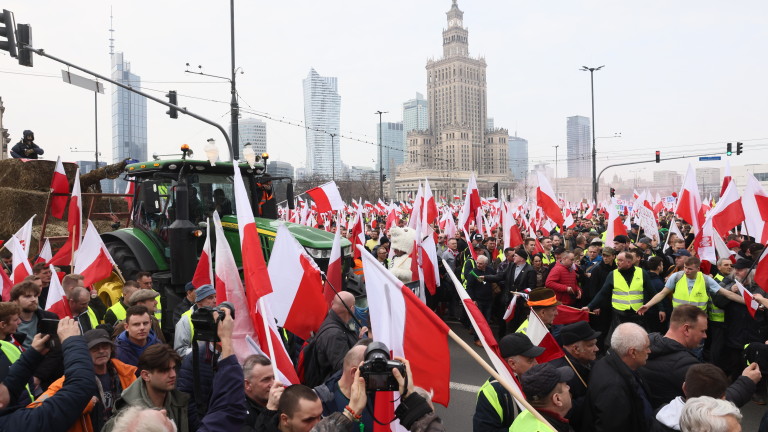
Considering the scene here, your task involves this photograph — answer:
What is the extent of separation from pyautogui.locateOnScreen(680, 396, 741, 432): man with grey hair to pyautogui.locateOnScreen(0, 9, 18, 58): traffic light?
1182 cm

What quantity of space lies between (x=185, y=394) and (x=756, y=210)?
31.8ft

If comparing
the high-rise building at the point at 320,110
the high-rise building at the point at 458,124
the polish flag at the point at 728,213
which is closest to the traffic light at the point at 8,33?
the polish flag at the point at 728,213

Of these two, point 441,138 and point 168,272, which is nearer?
point 168,272

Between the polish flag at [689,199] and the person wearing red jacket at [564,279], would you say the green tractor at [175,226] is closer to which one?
the person wearing red jacket at [564,279]

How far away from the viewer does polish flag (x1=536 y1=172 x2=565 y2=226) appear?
12.7 meters

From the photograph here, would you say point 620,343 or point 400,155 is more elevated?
point 400,155

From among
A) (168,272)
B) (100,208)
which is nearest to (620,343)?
(168,272)

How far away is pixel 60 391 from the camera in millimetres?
3074

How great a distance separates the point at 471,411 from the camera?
22.8ft

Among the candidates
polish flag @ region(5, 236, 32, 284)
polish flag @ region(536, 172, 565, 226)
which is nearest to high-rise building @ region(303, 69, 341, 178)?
polish flag @ region(536, 172, 565, 226)

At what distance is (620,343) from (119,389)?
3427 millimetres

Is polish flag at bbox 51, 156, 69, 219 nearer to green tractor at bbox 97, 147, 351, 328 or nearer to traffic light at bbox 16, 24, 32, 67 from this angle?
green tractor at bbox 97, 147, 351, 328

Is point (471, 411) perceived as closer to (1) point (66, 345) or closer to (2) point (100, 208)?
(1) point (66, 345)

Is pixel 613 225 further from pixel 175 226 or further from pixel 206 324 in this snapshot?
pixel 206 324
